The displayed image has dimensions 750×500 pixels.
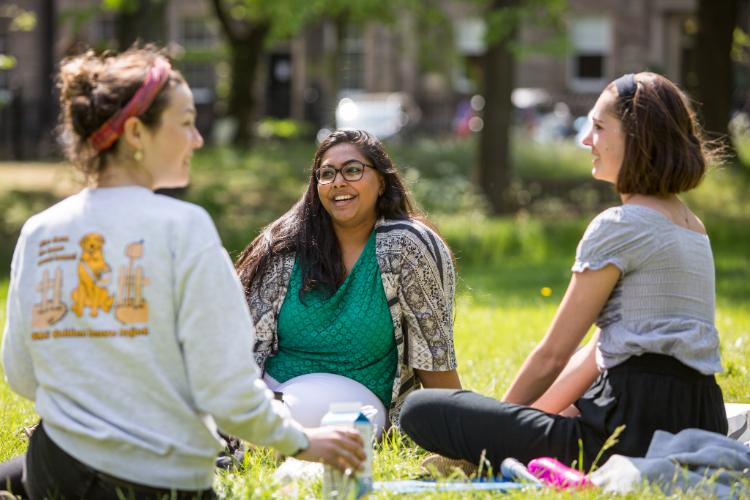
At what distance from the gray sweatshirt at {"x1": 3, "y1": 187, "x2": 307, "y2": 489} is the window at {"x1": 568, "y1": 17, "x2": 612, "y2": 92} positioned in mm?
29616

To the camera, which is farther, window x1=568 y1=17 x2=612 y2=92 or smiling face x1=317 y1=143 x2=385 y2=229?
window x1=568 y1=17 x2=612 y2=92

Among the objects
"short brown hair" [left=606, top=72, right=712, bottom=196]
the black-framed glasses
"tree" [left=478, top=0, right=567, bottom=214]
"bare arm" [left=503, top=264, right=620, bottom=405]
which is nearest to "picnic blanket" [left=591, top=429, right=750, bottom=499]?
"bare arm" [left=503, top=264, right=620, bottom=405]

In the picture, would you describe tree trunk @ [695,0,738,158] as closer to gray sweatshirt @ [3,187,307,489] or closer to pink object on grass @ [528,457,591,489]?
pink object on grass @ [528,457,591,489]

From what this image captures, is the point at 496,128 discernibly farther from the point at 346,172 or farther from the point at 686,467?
the point at 686,467

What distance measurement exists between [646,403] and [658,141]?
0.82m

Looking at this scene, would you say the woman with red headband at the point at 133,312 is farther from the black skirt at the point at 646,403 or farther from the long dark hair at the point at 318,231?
the long dark hair at the point at 318,231

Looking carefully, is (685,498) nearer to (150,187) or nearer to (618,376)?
(618,376)

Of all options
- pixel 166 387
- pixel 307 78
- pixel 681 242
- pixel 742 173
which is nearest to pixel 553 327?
pixel 681 242

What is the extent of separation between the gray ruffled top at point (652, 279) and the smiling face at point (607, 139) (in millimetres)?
155

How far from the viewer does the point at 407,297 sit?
445 cm

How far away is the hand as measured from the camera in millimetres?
2973

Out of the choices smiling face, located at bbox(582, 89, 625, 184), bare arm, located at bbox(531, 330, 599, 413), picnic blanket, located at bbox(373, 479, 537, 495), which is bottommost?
picnic blanket, located at bbox(373, 479, 537, 495)

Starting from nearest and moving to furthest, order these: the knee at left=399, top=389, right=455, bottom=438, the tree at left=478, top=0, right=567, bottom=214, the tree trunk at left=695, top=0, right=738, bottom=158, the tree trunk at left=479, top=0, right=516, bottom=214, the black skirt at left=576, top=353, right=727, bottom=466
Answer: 1. the black skirt at left=576, top=353, right=727, bottom=466
2. the knee at left=399, top=389, right=455, bottom=438
3. the tree at left=478, top=0, right=567, bottom=214
4. the tree trunk at left=479, top=0, right=516, bottom=214
5. the tree trunk at left=695, top=0, right=738, bottom=158

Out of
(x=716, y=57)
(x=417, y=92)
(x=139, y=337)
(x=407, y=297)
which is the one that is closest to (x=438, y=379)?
(x=407, y=297)
